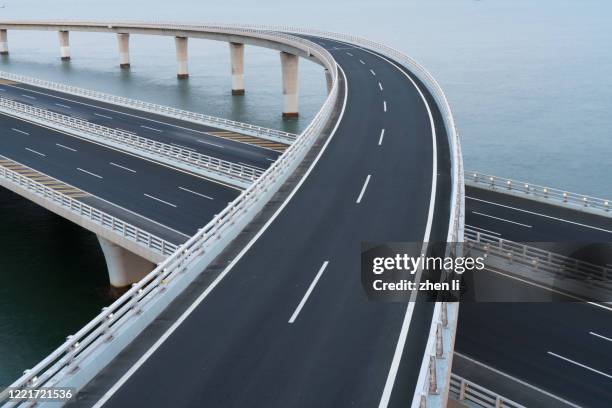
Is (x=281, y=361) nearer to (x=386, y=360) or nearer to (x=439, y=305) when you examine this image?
(x=386, y=360)

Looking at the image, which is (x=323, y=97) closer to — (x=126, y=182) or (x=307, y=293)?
(x=126, y=182)

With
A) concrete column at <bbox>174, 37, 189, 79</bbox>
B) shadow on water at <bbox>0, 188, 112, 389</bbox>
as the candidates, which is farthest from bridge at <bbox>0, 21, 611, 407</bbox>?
concrete column at <bbox>174, 37, 189, 79</bbox>

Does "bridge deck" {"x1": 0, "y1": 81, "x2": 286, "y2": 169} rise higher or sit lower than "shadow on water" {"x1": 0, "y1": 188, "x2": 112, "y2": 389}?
higher

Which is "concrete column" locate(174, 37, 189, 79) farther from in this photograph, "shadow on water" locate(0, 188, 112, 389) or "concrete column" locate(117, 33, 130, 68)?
"shadow on water" locate(0, 188, 112, 389)

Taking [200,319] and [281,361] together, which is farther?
[200,319]

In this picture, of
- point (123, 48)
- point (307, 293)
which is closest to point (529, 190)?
point (307, 293)

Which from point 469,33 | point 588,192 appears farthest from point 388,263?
point 469,33

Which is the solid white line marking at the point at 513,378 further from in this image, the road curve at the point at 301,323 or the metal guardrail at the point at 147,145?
the metal guardrail at the point at 147,145
